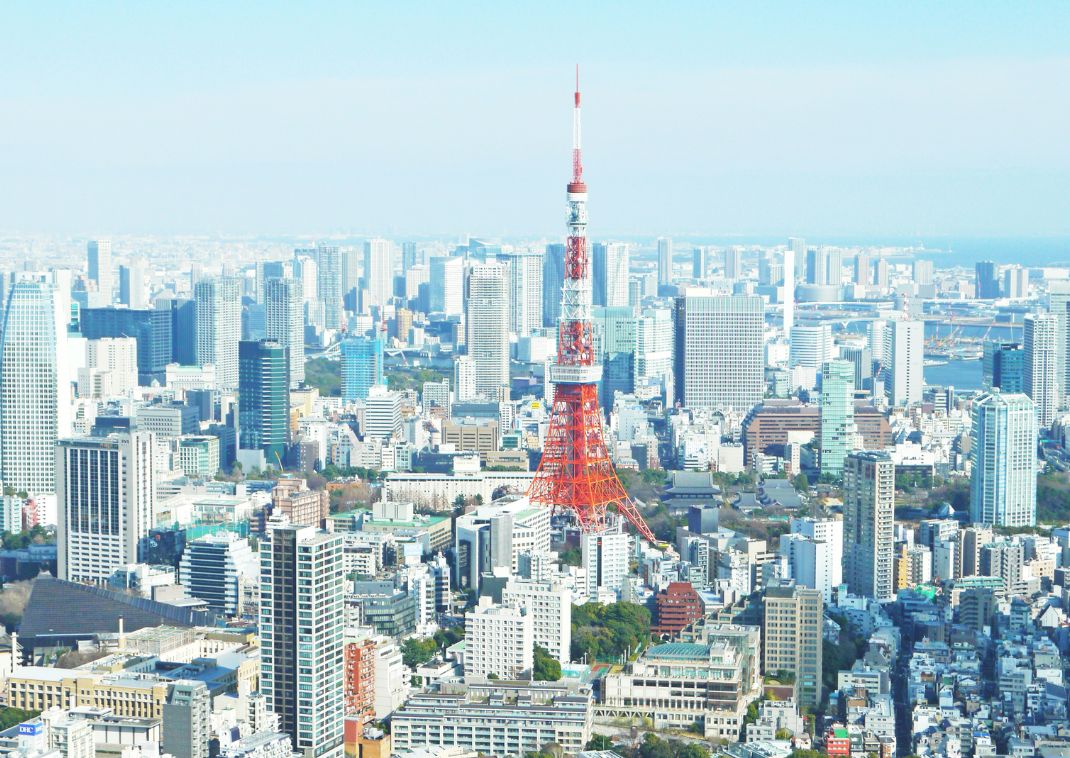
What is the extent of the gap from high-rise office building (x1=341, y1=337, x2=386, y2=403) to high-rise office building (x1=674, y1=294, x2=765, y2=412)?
468 cm

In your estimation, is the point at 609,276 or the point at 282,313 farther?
the point at 609,276

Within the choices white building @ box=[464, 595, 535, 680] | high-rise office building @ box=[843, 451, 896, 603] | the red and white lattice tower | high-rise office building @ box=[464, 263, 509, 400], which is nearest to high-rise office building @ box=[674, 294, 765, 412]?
high-rise office building @ box=[464, 263, 509, 400]

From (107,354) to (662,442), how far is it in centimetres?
942

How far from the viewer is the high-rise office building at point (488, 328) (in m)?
31.1

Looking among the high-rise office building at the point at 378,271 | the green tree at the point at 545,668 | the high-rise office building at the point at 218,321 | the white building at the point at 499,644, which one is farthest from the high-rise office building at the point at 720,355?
the white building at the point at 499,644

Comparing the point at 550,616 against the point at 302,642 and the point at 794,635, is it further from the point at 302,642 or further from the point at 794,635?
the point at 302,642

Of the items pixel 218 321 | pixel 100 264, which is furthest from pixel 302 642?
pixel 100 264

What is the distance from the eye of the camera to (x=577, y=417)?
17766 mm

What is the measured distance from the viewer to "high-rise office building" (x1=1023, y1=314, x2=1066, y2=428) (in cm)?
2678

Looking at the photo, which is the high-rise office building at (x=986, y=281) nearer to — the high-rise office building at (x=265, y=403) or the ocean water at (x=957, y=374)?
the ocean water at (x=957, y=374)

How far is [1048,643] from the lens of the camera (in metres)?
13.4

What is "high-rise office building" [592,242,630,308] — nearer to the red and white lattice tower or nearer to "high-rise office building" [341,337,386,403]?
"high-rise office building" [341,337,386,403]

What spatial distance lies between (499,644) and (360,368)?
57.7 feet

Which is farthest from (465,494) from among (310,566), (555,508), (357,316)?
(357,316)
